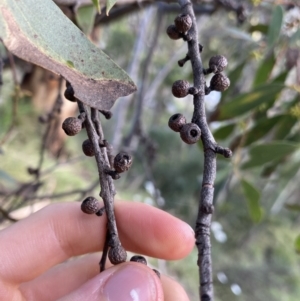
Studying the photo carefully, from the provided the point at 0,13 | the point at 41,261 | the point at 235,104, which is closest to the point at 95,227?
the point at 41,261

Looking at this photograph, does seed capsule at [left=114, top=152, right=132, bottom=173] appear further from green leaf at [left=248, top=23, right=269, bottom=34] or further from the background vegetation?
green leaf at [left=248, top=23, right=269, bottom=34]

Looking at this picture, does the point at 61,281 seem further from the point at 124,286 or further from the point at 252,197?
the point at 252,197

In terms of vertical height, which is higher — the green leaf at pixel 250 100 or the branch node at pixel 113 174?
the green leaf at pixel 250 100

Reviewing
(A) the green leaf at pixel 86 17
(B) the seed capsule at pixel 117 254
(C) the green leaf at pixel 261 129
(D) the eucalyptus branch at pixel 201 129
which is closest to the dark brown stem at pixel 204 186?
(D) the eucalyptus branch at pixel 201 129

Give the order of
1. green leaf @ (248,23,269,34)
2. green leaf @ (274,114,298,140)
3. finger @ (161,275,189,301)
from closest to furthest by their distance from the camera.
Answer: finger @ (161,275,189,301)
green leaf @ (274,114,298,140)
green leaf @ (248,23,269,34)

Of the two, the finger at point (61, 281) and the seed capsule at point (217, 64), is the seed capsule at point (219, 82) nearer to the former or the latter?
the seed capsule at point (217, 64)

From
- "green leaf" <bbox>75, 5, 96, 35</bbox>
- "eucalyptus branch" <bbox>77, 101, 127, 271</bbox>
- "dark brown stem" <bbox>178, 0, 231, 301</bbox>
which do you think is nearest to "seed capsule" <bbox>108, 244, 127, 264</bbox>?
"eucalyptus branch" <bbox>77, 101, 127, 271</bbox>
